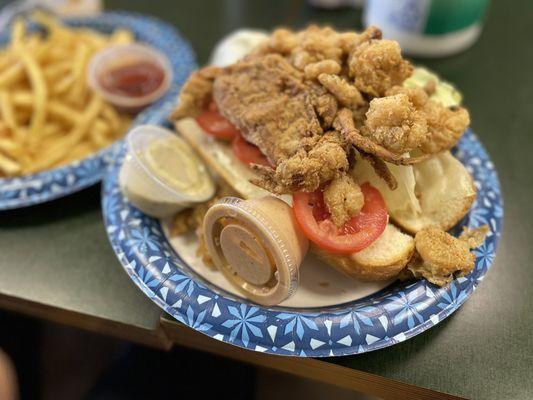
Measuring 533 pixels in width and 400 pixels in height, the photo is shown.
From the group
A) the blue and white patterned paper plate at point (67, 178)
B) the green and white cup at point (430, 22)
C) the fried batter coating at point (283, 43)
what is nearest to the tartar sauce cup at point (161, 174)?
the blue and white patterned paper plate at point (67, 178)

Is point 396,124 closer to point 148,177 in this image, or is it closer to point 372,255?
point 372,255

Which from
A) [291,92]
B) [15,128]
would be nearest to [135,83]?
[15,128]

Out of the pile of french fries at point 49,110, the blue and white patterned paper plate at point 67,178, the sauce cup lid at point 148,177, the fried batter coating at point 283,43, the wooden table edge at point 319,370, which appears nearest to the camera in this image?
the wooden table edge at point 319,370

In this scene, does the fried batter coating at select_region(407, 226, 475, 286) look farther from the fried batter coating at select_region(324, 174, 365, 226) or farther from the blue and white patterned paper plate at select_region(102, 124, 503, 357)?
the fried batter coating at select_region(324, 174, 365, 226)

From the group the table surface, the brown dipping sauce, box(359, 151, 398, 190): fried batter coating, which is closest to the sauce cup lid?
the table surface

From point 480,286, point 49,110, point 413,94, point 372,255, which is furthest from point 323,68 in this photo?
point 49,110

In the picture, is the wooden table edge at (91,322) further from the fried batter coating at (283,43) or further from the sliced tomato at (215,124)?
the fried batter coating at (283,43)

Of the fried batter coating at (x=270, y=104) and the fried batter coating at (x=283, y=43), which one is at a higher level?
the fried batter coating at (x=283, y=43)
